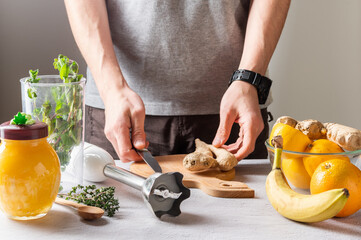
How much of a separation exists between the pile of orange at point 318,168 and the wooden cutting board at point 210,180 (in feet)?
0.30

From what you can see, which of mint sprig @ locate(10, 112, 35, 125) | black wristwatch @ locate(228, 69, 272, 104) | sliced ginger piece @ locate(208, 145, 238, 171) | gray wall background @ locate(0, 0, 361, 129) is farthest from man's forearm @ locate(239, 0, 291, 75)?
gray wall background @ locate(0, 0, 361, 129)

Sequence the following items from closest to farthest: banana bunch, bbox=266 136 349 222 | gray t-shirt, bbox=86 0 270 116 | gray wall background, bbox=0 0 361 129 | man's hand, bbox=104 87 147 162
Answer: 1. banana bunch, bbox=266 136 349 222
2. man's hand, bbox=104 87 147 162
3. gray t-shirt, bbox=86 0 270 116
4. gray wall background, bbox=0 0 361 129

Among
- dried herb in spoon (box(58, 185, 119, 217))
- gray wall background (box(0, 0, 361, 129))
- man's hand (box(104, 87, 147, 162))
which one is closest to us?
dried herb in spoon (box(58, 185, 119, 217))

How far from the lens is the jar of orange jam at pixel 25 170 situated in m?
0.72

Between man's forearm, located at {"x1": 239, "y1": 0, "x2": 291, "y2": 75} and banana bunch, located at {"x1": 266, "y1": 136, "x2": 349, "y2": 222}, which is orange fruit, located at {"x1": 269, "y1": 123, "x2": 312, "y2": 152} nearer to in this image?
banana bunch, located at {"x1": 266, "y1": 136, "x2": 349, "y2": 222}

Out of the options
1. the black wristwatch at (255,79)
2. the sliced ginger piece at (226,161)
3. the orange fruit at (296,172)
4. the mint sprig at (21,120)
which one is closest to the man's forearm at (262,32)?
the black wristwatch at (255,79)

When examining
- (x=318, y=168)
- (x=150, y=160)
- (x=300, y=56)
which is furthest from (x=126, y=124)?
(x=300, y=56)

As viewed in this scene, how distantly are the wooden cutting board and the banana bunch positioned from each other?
10 centimetres

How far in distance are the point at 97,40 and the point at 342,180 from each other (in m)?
0.75

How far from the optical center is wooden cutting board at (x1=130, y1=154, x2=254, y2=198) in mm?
883

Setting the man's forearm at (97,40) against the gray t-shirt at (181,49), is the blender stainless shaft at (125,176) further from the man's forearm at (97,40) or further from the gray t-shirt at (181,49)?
the gray t-shirt at (181,49)

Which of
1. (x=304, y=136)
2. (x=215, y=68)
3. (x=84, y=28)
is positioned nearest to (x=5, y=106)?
(x=84, y=28)

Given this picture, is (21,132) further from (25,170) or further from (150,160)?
(150,160)

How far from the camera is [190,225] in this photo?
2.48 ft
